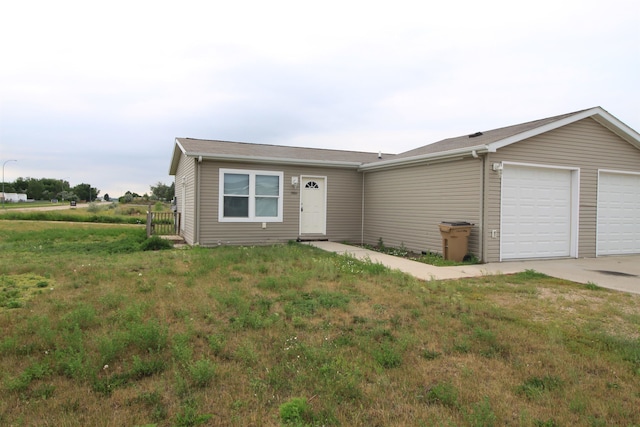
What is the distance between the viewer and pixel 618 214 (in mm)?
11117

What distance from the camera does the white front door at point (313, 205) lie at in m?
13.1

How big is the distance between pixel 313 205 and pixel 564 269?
7458 mm

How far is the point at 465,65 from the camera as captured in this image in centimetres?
1277

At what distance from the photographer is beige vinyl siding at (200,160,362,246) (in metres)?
11.8

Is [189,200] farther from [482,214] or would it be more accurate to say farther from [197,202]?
[482,214]

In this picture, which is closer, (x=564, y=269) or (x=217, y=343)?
(x=217, y=343)

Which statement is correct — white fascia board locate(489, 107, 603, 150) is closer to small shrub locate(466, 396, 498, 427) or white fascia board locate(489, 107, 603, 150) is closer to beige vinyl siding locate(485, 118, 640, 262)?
beige vinyl siding locate(485, 118, 640, 262)

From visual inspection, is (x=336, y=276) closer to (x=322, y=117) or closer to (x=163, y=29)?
(x=163, y=29)

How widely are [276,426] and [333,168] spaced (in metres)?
11.3

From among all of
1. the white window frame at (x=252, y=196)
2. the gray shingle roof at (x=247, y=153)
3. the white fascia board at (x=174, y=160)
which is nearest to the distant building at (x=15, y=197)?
the white fascia board at (x=174, y=160)

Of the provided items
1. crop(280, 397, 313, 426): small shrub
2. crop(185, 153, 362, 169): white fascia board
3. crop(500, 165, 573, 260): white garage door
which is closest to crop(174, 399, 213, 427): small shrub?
crop(280, 397, 313, 426): small shrub

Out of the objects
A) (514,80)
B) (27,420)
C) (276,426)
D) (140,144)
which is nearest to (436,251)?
(514,80)

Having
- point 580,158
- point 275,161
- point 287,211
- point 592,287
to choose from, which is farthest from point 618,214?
point 275,161

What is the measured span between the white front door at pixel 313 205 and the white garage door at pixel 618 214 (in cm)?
800
